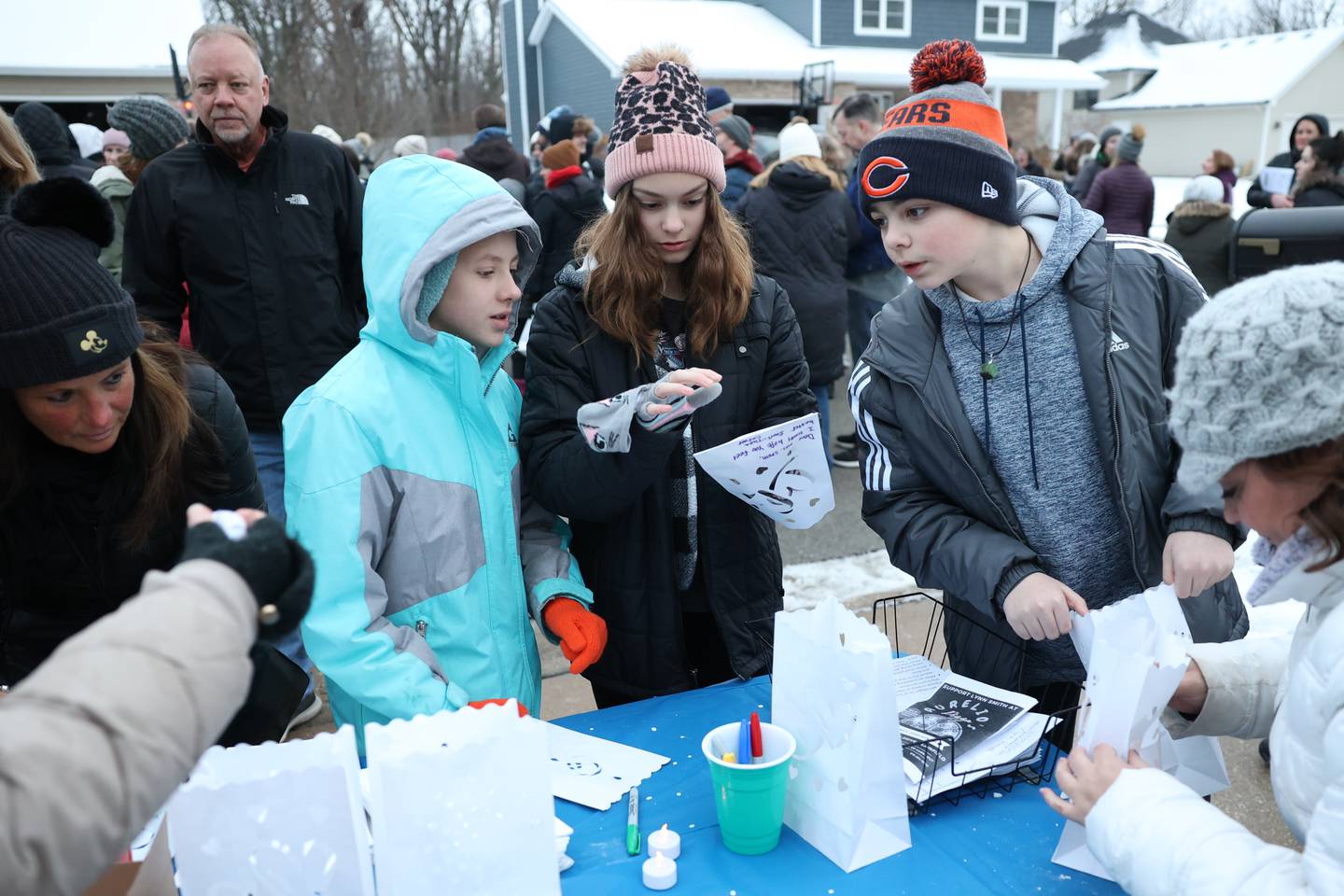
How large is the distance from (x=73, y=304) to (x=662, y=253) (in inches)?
45.2

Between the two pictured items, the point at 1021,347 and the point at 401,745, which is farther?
the point at 1021,347

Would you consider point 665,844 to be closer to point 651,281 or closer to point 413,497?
point 413,497

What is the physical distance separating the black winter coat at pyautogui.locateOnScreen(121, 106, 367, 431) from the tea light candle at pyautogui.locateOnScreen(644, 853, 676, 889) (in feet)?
8.30

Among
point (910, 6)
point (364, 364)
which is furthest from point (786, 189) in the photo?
point (910, 6)

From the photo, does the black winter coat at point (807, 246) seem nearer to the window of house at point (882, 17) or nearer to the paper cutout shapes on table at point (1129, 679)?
the paper cutout shapes on table at point (1129, 679)

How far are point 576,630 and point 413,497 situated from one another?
41cm

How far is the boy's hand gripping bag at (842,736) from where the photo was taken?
4.27ft

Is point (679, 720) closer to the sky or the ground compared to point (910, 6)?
closer to the ground

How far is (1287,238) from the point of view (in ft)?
12.1

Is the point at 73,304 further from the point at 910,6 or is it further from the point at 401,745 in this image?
the point at 910,6

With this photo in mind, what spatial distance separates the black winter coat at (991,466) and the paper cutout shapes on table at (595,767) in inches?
26.2

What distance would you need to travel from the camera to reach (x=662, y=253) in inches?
83.5

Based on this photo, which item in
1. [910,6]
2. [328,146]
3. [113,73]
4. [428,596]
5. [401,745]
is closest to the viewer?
[401,745]

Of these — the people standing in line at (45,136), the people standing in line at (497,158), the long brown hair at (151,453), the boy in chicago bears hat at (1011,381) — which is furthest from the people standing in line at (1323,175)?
the people standing in line at (45,136)
